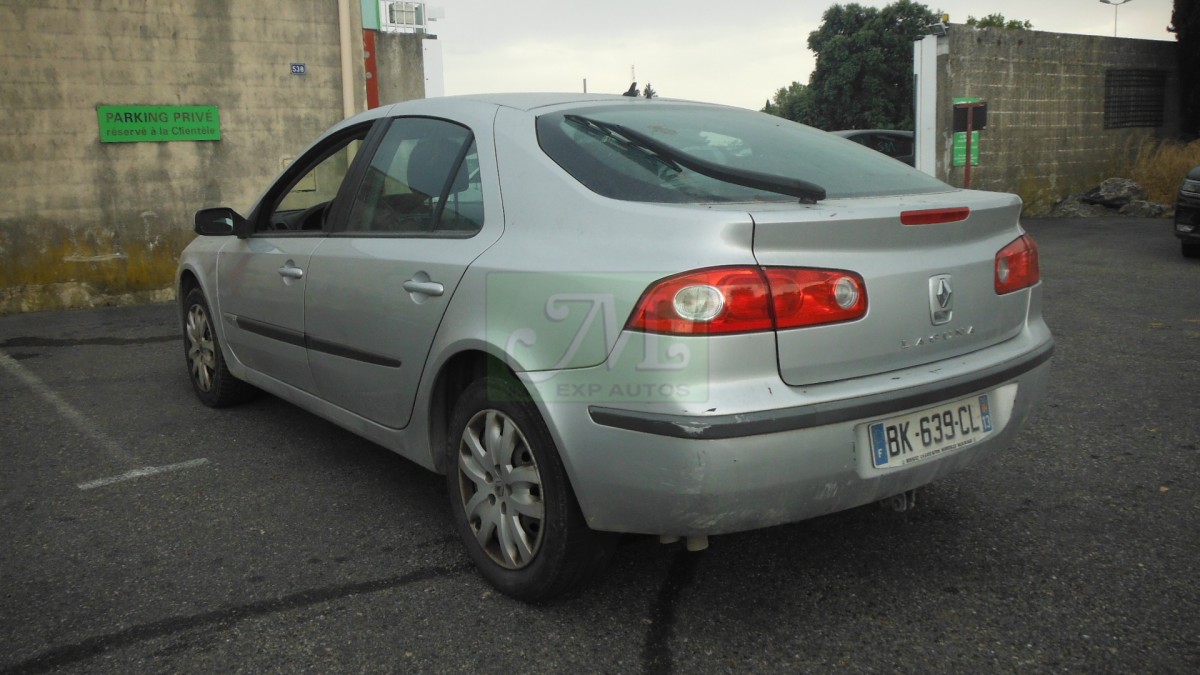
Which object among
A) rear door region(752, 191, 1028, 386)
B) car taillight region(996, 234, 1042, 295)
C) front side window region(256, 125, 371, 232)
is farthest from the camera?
front side window region(256, 125, 371, 232)

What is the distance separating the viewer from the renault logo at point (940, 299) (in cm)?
254

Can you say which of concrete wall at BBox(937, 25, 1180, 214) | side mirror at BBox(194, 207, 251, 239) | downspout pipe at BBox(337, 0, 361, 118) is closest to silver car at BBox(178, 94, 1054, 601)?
side mirror at BBox(194, 207, 251, 239)

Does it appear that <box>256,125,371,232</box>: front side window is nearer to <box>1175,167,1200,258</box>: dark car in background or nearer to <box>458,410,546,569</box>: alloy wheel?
<box>458,410,546,569</box>: alloy wheel

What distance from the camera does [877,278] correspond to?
7.95ft

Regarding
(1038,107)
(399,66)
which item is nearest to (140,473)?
(399,66)

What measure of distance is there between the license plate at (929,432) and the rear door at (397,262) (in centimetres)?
121

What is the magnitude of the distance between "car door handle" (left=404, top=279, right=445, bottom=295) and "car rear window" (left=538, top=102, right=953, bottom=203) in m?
0.51

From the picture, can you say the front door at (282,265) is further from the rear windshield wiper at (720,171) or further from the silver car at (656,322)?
the rear windshield wiper at (720,171)

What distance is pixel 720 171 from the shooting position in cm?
267

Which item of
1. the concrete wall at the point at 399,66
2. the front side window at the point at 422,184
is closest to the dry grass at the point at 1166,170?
the concrete wall at the point at 399,66

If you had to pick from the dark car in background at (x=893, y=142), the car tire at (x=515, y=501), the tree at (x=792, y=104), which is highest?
the tree at (x=792, y=104)

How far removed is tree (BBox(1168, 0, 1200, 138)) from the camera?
19422mm

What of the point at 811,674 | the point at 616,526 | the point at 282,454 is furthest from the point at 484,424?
the point at 282,454

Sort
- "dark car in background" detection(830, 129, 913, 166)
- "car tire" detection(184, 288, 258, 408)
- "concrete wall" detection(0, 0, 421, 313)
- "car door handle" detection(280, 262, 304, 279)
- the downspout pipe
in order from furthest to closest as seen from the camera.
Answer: "dark car in background" detection(830, 129, 913, 166)
the downspout pipe
"concrete wall" detection(0, 0, 421, 313)
"car tire" detection(184, 288, 258, 408)
"car door handle" detection(280, 262, 304, 279)
